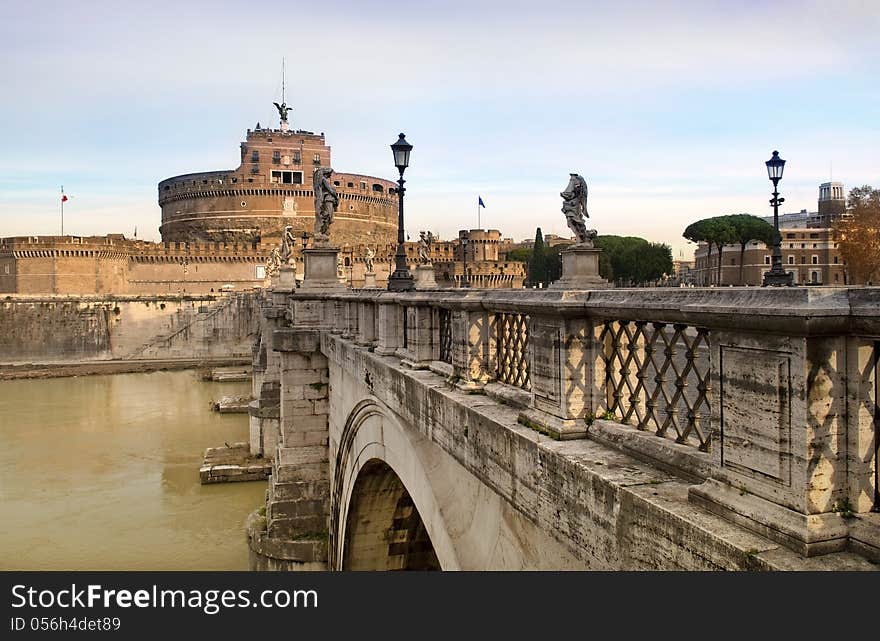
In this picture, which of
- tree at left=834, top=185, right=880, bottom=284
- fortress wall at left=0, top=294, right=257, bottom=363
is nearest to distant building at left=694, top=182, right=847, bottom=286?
tree at left=834, top=185, right=880, bottom=284

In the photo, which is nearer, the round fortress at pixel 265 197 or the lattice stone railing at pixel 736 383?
the lattice stone railing at pixel 736 383

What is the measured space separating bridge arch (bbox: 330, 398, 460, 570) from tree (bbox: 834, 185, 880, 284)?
72.5 ft

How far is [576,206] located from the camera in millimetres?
12172

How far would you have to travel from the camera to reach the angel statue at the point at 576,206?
12.1 meters

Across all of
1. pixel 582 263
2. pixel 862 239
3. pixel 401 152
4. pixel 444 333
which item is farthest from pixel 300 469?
pixel 862 239

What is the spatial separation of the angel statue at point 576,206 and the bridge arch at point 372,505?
14.7ft

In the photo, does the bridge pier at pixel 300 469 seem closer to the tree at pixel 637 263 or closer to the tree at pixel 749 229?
the tree at pixel 749 229

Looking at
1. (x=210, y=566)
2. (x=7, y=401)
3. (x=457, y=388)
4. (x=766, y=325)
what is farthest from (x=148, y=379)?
(x=766, y=325)

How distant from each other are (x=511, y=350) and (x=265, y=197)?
95.7 m

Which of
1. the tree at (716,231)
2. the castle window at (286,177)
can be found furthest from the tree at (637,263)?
the castle window at (286,177)
